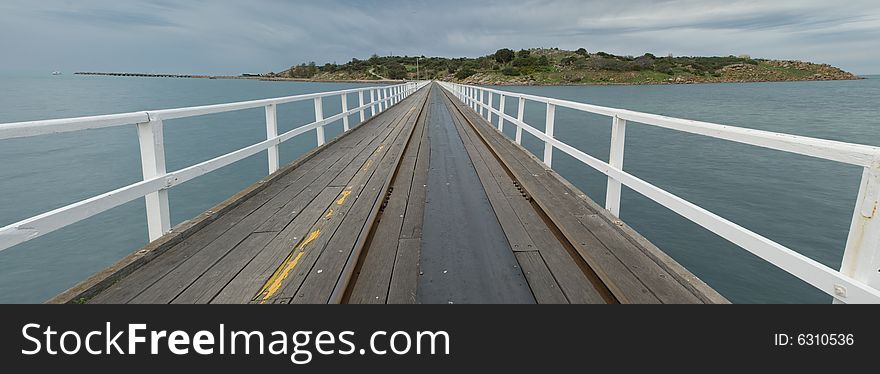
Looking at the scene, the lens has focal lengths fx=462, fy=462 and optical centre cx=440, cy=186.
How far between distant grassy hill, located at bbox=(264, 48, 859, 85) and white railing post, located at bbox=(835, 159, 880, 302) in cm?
10663

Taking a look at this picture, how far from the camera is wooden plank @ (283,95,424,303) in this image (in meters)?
3.00

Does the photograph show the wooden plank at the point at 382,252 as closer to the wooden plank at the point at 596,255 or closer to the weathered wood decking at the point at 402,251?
the weathered wood decking at the point at 402,251

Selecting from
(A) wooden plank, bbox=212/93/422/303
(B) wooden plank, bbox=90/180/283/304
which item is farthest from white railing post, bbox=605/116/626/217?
(B) wooden plank, bbox=90/180/283/304

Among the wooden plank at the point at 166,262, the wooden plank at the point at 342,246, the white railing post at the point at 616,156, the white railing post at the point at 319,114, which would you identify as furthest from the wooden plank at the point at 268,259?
the white railing post at the point at 319,114

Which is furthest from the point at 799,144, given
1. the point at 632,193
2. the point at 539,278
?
the point at 632,193

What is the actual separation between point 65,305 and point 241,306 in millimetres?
1013

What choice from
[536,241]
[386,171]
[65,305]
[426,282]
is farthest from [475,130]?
[65,305]

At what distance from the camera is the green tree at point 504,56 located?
131250mm

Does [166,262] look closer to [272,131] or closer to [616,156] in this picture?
[272,131]

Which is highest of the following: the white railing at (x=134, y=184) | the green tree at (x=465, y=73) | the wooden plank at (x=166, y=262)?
the green tree at (x=465, y=73)

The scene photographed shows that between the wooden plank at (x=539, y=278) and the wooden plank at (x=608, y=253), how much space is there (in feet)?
1.08

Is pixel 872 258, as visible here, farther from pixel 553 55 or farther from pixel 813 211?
pixel 553 55

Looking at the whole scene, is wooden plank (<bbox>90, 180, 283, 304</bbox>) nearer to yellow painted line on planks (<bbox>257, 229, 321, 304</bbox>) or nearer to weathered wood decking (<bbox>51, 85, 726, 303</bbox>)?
weathered wood decking (<bbox>51, 85, 726, 303</bbox>)

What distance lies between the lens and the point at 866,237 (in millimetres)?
2033
